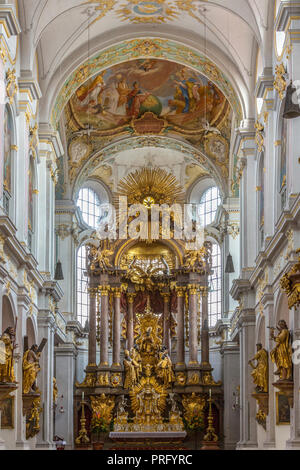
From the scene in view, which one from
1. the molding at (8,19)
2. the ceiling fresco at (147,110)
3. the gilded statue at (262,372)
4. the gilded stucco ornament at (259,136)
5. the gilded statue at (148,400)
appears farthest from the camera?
the gilded statue at (148,400)

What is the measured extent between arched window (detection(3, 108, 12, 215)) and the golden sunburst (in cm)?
1568

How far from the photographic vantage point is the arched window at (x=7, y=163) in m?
22.2

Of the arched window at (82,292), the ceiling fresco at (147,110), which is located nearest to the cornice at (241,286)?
Result: the ceiling fresco at (147,110)

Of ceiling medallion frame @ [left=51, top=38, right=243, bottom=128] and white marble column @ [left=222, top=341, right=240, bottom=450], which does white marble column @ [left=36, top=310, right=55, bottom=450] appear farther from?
white marble column @ [left=222, top=341, right=240, bottom=450]

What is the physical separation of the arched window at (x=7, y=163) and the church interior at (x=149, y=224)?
7 centimetres

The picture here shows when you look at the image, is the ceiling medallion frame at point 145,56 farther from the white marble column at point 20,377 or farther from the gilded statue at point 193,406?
the gilded statue at point 193,406

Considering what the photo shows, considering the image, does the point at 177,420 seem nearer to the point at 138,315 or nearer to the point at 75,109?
the point at 138,315

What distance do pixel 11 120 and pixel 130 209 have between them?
1583cm

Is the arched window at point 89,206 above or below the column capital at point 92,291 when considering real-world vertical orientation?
above

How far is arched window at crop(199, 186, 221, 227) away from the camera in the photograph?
130ft

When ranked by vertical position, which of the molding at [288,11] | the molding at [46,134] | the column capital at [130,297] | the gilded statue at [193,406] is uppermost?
the molding at [288,11]

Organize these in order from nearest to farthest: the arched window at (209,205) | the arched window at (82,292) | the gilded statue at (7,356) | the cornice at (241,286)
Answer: the gilded statue at (7,356) < the cornice at (241,286) < the arched window at (82,292) < the arched window at (209,205)

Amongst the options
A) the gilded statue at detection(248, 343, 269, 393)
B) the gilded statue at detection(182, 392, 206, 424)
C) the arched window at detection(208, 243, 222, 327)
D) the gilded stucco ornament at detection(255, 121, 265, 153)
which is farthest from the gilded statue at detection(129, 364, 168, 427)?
the gilded stucco ornament at detection(255, 121, 265, 153)
